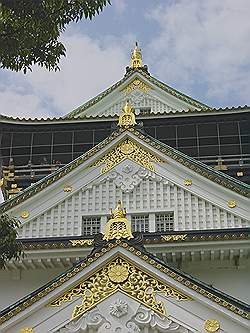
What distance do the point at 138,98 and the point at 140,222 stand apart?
8508 millimetres

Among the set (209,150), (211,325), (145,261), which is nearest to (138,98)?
(209,150)

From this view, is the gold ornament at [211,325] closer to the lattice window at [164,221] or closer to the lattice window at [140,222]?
the lattice window at [164,221]

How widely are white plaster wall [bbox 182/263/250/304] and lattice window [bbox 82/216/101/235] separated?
2.67 metres

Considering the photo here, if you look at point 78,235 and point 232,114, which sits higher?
point 232,114

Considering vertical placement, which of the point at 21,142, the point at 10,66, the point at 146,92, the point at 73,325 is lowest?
the point at 73,325

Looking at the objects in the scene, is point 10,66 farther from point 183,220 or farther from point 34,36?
point 183,220

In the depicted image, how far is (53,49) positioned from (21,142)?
12.7 m

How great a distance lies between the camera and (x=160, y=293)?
42.0 feet

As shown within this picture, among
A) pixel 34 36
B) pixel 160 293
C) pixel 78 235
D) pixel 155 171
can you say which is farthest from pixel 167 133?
pixel 34 36

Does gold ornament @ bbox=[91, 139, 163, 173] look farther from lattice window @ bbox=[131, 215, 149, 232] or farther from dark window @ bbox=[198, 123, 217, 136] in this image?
dark window @ bbox=[198, 123, 217, 136]

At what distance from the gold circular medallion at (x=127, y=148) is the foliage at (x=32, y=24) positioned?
8465mm

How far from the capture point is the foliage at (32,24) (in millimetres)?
10766

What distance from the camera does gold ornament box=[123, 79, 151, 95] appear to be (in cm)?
2667

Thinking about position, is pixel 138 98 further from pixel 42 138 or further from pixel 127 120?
pixel 127 120
